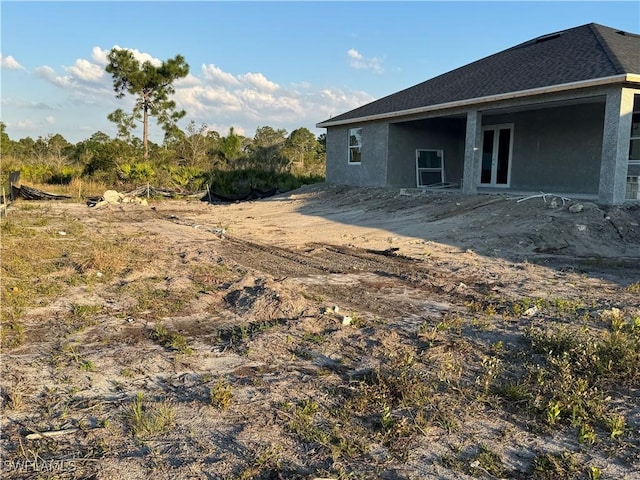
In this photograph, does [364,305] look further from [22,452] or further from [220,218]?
[220,218]

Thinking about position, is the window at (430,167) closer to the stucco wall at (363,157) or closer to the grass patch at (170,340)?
the stucco wall at (363,157)

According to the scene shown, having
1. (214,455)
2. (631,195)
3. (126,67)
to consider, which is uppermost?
(126,67)

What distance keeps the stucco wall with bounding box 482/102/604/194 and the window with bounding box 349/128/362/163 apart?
5.44 meters

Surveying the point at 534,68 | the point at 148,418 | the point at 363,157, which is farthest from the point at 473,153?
the point at 148,418

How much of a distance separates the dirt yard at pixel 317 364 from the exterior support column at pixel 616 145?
8.61ft

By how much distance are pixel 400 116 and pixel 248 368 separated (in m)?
15.2

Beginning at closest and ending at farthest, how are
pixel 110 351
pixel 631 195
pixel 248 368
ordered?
1. pixel 248 368
2. pixel 110 351
3. pixel 631 195

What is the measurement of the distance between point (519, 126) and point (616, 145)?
18.9 feet

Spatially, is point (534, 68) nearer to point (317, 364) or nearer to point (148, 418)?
point (317, 364)

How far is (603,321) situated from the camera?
543 centimetres

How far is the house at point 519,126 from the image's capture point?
12.0 metres

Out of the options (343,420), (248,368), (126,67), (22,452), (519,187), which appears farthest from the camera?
(126,67)

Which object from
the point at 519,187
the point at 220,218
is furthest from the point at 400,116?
the point at 220,218

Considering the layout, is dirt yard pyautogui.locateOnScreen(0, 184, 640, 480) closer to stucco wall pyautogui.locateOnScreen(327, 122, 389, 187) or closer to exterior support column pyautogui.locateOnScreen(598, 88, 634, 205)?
exterior support column pyautogui.locateOnScreen(598, 88, 634, 205)
